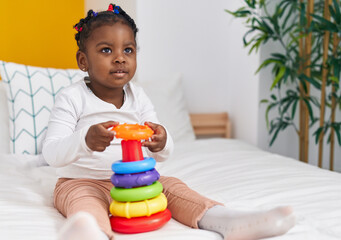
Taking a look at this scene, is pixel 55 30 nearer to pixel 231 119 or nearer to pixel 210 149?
pixel 210 149

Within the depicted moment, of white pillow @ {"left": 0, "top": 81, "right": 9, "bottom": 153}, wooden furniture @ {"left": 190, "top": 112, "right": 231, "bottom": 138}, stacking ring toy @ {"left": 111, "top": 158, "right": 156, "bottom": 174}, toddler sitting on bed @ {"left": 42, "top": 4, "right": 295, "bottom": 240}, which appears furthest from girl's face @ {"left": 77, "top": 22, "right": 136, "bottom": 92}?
wooden furniture @ {"left": 190, "top": 112, "right": 231, "bottom": 138}

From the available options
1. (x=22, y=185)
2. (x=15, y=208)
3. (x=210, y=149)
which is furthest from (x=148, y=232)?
(x=210, y=149)

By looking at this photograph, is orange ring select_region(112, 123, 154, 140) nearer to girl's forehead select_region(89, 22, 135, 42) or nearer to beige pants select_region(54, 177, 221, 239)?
beige pants select_region(54, 177, 221, 239)

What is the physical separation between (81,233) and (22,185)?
0.62 m

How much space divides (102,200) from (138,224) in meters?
0.15

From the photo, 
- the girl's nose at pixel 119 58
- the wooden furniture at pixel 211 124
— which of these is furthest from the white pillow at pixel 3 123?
the wooden furniture at pixel 211 124

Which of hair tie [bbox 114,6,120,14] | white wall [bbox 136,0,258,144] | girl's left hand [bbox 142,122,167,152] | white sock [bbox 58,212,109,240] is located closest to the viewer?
white sock [bbox 58,212,109,240]

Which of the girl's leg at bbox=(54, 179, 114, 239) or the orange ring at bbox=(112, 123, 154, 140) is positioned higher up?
the orange ring at bbox=(112, 123, 154, 140)

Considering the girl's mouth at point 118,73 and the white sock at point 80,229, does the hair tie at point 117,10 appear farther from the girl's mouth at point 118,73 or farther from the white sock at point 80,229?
the white sock at point 80,229

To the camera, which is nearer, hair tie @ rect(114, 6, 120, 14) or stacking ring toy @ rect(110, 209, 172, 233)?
stacking ring toy @ rect(110, 209, 172, 233)

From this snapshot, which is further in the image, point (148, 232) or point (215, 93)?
point (215, 93)

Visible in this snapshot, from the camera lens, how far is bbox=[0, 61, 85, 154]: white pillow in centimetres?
154

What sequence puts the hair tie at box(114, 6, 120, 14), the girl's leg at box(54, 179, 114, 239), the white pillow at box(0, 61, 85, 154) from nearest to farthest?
1. the girl's leg at box(54, 179, 114, 239)
2. the hair tie at box(114, 6, 120, 14)
3. the white pillow at box(0, 61, 85, 154)

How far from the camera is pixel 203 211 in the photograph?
0.84 m
